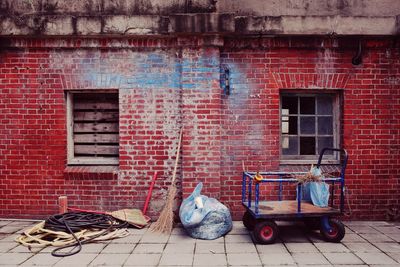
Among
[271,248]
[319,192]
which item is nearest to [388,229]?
[319,192]

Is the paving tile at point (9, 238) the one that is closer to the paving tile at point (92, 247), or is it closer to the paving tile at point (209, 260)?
the paving tile at point (92, 247)

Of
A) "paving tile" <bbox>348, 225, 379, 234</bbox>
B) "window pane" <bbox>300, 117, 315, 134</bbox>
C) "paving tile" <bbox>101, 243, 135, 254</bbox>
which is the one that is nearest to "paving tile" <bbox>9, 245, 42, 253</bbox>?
"paving tile" <bbox>101, 243, 135, 254</bbox>

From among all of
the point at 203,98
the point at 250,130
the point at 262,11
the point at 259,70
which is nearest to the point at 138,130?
the point at 203,98

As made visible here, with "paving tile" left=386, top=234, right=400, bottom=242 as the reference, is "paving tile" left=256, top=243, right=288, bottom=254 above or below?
below

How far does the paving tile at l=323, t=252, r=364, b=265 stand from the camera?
463cm

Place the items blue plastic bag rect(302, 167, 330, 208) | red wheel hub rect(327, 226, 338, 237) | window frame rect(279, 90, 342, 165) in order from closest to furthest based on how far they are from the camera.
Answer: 1. red wheel hub rect(327, 226, 338, 237)
2. blue plastic bag rect(302, 167, 330, 208)
3. window frame rect(279, 90, 342, 165)

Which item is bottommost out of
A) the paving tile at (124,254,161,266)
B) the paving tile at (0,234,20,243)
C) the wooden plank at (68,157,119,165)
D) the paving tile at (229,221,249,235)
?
the paving tile at (124,254,161,266)

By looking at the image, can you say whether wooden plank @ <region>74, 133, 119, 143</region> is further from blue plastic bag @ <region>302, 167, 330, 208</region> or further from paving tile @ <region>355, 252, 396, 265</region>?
paving tile @ <region>355, 252, 396, 265</region>

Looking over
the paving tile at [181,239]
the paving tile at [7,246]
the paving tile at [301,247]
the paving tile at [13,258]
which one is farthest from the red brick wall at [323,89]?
the paving tile at [7,246]

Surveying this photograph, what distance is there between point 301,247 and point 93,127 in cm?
417

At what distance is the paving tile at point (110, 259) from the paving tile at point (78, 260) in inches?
3.4

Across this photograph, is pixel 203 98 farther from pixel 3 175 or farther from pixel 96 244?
pixel 3 175

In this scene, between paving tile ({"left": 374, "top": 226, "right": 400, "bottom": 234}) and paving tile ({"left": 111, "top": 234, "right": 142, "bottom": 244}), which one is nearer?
paving tile ({"left": 111, "top": 234, "right": 142, "bottom": 244})

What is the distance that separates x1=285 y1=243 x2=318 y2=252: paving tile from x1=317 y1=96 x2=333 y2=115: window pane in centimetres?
257
